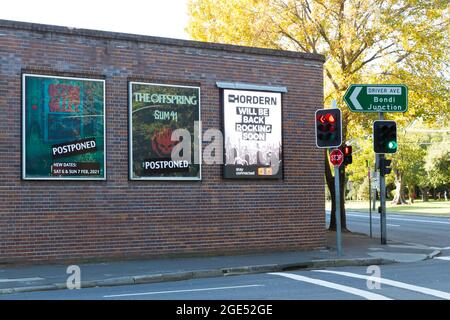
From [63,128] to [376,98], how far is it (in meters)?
9.22

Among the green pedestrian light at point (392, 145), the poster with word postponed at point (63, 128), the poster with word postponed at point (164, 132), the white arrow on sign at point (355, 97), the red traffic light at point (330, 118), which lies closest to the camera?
the poster with word postponed at point (63, 128)

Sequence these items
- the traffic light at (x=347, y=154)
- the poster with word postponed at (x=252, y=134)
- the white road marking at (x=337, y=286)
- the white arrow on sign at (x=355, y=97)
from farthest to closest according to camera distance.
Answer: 1. the traffic light at (x=347, y=154)
2. the white arrow on sign at (x=355, y=97)
3. the poster with word postponed at (x=252, y=134)
4. the white road marking at (x=337, y=286)

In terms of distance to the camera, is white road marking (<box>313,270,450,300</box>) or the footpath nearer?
white road marking (<box>313,270,450,300</box>)

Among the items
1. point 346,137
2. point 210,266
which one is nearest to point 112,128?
point 210,266

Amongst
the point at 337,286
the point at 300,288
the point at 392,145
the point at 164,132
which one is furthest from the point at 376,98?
the point at 300,288

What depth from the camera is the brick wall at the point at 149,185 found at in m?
14.7

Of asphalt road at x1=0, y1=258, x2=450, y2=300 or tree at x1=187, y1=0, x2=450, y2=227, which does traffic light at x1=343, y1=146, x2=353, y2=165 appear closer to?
tree at x1=187, y1=0, x2=450, y2=227

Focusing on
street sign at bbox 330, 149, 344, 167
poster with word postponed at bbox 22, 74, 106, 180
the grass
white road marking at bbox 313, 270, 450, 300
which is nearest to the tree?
street sign at bbox 330, 149, 344, 167

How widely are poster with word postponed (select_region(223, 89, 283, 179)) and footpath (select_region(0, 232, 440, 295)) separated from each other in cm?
232

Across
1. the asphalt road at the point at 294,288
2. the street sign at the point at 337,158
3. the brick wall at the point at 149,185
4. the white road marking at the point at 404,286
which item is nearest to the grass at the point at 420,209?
the brick wall at the point at 149,185

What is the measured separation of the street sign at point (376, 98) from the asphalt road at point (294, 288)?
20.8 feet

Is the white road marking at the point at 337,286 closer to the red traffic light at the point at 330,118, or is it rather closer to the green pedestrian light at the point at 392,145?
the red traffic light at the point at 330,118

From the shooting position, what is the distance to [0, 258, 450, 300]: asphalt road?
10.1 metres
